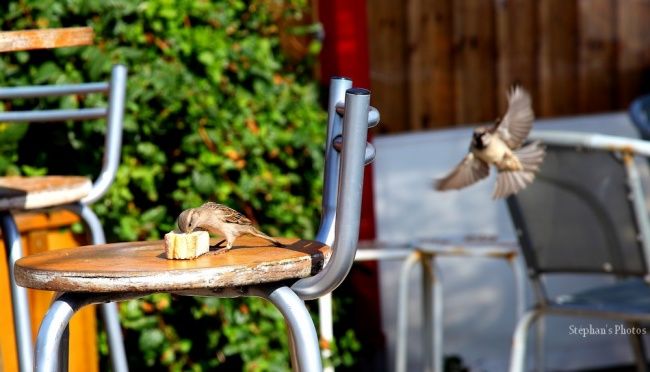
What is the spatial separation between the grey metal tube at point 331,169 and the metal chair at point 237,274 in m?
0.14

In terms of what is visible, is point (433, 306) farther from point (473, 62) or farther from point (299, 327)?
point (299, 327)

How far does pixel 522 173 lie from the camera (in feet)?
9.89

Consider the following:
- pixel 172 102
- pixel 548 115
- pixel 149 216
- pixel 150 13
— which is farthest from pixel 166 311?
pixel 548 115

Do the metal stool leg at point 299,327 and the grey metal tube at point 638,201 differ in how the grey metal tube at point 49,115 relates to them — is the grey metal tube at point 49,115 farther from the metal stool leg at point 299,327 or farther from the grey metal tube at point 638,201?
the grey metal tube at point 638,201

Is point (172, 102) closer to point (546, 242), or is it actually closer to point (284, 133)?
point (284, 133)

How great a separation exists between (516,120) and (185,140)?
2.95 feet

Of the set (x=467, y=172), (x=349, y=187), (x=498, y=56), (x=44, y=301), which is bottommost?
(x=44, y=301)

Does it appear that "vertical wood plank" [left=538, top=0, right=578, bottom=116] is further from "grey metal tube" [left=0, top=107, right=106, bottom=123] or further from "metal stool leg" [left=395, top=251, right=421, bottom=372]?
"grey metal tube" [left=0, top=107, right=106, bottom=123]

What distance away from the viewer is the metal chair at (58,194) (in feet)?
7.02

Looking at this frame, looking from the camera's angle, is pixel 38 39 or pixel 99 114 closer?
pixel 38 39

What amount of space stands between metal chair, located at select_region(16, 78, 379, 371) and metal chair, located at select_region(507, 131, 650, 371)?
4.51 ft

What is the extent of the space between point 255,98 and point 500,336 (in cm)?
152

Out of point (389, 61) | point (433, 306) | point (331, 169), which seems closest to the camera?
point (331, 169)

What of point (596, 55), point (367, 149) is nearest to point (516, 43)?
point (596, 55)
